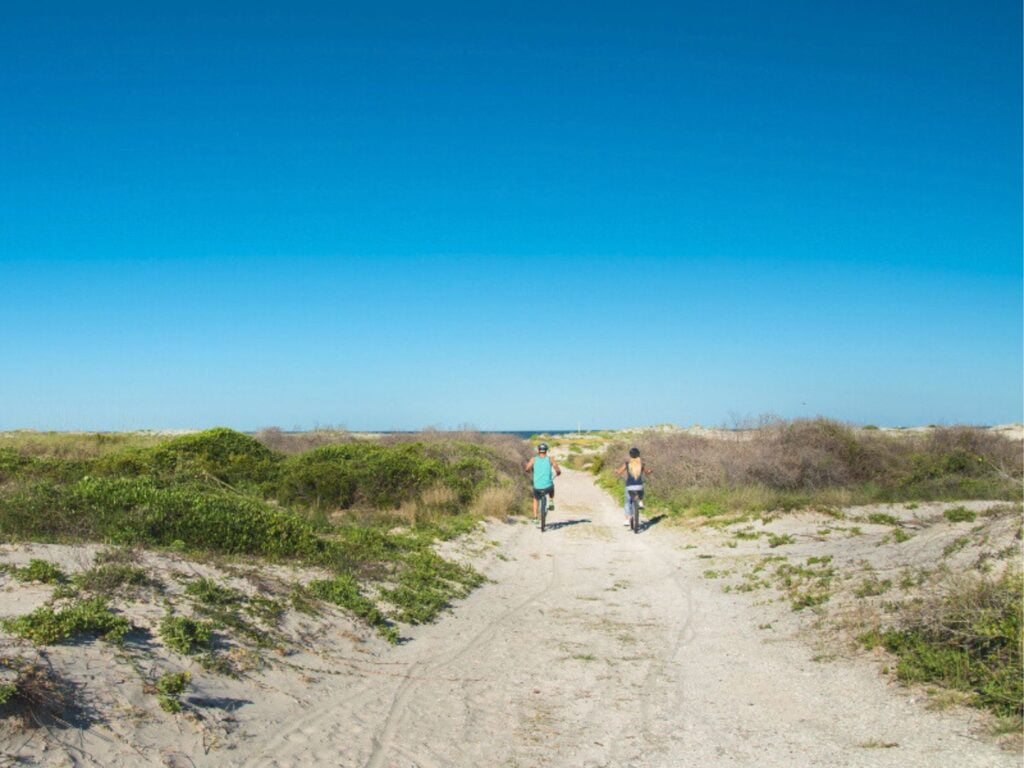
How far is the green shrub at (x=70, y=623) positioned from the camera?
5.83m

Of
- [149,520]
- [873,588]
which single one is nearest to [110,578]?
[149,520]

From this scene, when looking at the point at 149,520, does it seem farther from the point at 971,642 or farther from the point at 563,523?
the point at 563,523

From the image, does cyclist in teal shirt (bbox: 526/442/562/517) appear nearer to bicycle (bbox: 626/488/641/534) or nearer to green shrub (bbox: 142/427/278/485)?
bicycle (bbox: 626/488/641/534)

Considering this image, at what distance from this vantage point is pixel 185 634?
6703 mm

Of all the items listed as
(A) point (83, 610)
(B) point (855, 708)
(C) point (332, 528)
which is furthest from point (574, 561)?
(A) point (83, 610)

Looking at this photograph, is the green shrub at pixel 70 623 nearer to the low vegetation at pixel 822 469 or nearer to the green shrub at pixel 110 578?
the green shrub at pixel 110 578

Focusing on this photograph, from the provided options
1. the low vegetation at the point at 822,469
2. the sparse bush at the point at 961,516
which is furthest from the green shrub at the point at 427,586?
the sparse bush at the point at 961,516

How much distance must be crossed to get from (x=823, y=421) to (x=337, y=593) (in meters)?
22.6

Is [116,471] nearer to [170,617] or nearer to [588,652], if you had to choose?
[170,617]

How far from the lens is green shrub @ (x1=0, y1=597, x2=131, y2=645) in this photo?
5.83 m

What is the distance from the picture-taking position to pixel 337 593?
939cm

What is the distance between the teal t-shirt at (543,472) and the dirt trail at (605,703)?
279 inches

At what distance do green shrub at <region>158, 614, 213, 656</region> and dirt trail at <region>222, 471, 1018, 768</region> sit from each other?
3.55 ft

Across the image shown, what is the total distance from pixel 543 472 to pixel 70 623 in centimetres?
1313
